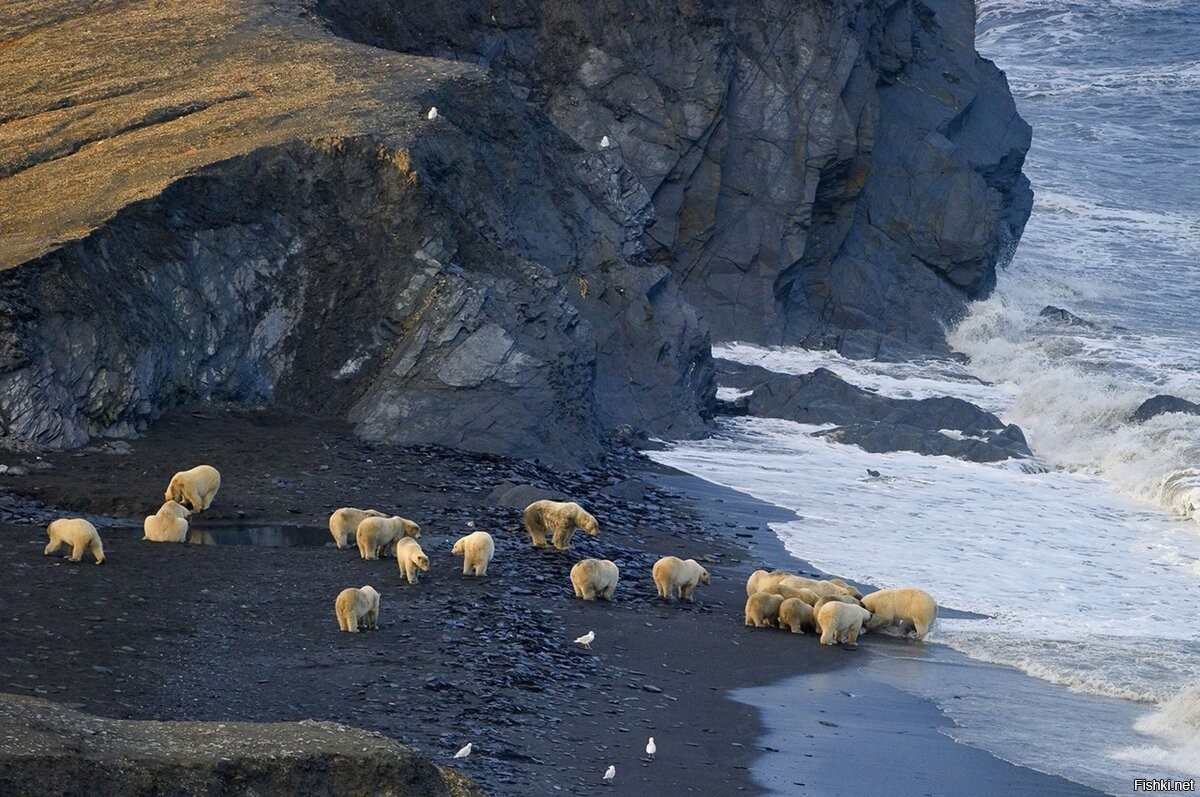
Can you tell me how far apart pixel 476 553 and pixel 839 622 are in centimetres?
303

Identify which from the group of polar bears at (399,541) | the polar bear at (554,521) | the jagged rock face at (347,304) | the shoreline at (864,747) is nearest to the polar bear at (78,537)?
the group of polar bears at (399,541)

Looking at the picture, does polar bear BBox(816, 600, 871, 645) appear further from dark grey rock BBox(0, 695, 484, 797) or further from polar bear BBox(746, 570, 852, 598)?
dark grey rock BBox(0, 695, 484, 797)

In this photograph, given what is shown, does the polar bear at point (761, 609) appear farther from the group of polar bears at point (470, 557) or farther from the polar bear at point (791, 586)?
the group of polar bears at point (470, 557)

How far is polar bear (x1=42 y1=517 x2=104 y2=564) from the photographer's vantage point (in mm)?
12227

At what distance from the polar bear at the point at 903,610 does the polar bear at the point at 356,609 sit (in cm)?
464

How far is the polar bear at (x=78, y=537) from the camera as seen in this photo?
481 inches

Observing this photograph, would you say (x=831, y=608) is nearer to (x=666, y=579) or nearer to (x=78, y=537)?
(x=666, y=579)

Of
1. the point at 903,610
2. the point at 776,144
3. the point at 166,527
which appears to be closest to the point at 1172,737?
the point at 903,610

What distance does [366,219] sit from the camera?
19797 mm

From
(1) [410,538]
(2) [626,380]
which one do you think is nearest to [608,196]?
(2) [626,380]

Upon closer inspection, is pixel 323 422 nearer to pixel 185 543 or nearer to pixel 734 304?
pixel 185 543

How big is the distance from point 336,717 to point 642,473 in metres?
10.9

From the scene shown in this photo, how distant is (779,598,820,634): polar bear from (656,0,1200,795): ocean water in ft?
4.26

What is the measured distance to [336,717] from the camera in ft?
31.0
